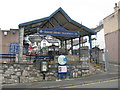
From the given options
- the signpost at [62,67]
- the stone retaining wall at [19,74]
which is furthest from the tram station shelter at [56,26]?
the signpost at [62,67]

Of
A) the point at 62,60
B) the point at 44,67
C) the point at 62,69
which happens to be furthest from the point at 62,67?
the point at 44,67

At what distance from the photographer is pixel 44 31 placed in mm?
14305

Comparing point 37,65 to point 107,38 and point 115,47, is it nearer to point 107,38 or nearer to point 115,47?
point 115,47

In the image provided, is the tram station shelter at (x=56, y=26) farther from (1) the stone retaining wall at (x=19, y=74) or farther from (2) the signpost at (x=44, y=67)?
(2) the signpost at (x=44, y=67)

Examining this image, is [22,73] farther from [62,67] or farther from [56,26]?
[56,26]

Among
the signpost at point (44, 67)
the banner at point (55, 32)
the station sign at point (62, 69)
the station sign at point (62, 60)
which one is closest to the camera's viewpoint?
the signpost at point (44, 67)

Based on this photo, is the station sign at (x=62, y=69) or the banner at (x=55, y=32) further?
the banner at (x=55, y=32)

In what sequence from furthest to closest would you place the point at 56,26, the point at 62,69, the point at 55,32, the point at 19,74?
the point at 56,26
the point at 55,32
the point at 62,69
the point at 19,74

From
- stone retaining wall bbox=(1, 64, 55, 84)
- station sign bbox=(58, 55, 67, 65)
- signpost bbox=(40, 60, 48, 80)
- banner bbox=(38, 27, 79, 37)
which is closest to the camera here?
stone retaining wall bbox=(1, 64, 55, 84)

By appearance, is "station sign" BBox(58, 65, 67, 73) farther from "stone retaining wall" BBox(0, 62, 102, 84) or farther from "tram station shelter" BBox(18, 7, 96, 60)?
"tram station shelter" BBox(18, 7, 96, 60)

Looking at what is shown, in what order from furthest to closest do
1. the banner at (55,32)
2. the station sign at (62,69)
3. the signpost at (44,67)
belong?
the banner at (55,32), the station sign at (62,69), the signpost at (44,67)

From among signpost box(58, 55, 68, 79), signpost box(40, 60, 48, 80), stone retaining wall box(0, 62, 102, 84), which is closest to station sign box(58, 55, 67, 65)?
signpost box(58, 55, 68, 79)

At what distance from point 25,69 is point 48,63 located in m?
1.99

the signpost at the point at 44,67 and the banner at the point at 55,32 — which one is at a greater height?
the banner at the point at 55,32
